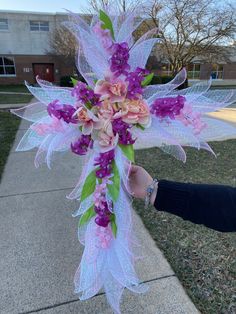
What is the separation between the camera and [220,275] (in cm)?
250

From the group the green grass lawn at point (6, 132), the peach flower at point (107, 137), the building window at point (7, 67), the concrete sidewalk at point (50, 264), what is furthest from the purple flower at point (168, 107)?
the building window at point (7, 67)

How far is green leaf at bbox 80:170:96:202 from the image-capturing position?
4.98ft

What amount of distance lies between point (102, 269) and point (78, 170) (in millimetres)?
3452

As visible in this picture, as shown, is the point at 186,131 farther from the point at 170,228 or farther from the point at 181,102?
the point at 170,228

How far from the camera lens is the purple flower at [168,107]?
1.36 meters

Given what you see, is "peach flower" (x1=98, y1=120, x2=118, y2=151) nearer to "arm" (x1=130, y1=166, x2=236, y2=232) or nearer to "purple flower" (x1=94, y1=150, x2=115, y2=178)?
"purple flower" (x1=94, y1=150, x2=115, y2=178)

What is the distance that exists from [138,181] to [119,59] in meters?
0.64

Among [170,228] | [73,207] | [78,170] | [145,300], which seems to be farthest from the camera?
[78,170]

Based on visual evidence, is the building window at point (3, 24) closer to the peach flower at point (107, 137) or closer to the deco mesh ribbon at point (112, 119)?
the deco mesh ribbon at point (112, 119)

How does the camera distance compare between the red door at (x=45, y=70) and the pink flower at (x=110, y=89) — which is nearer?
the pink flower at (x=110, y=89)

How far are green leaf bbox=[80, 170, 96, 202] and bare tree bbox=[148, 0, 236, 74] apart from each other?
19.8 meters

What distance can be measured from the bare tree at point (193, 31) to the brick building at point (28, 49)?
16.1ft

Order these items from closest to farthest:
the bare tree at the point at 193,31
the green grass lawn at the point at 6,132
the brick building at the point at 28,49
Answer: the green grass lawn at the point at 6,132, the bare tree at the point at 193,31, the brick building at the point at 28,49

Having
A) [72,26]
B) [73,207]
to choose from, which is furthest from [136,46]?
[73,207]
